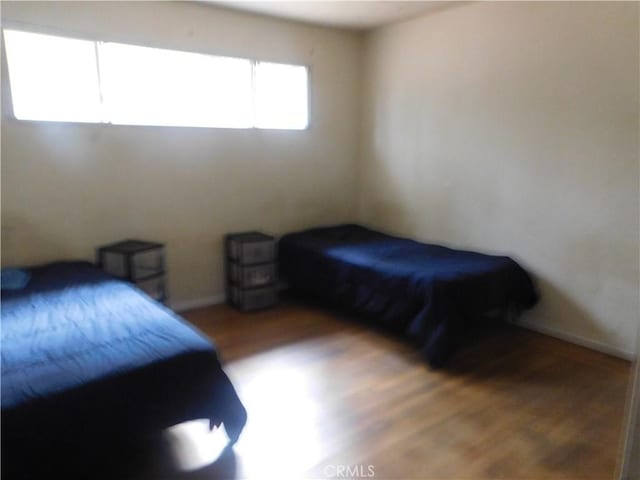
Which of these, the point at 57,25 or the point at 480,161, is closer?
the point at 57,25

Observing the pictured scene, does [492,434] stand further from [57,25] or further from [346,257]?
[57,25]

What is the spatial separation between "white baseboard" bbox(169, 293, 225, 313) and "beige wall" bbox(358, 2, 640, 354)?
1.82 m

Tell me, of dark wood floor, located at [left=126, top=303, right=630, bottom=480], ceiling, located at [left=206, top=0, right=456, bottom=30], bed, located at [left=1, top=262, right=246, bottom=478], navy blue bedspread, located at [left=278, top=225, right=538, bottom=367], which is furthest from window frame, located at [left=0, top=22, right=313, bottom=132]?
dark wood floor, located at [left=126, top=303, right=630, bottom=480]

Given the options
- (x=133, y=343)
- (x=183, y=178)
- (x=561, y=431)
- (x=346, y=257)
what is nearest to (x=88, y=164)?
(x=183, y=178)

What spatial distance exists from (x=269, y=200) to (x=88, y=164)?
148 cm

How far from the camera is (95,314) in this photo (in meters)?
2.17

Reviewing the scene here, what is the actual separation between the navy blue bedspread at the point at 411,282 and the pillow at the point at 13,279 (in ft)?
6.34

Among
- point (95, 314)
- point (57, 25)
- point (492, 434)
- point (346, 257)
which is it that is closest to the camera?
point (492, 434)

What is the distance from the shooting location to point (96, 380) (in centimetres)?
160

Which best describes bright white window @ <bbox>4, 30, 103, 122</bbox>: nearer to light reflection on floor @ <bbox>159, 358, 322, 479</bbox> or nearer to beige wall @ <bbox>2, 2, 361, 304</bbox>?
beige wall @ <bbox>2, 2, 361, 304</bbox>

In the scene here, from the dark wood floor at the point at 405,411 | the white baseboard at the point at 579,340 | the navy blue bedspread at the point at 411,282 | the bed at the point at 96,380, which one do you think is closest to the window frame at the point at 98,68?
the navy blue bedspread at the point at 411,282

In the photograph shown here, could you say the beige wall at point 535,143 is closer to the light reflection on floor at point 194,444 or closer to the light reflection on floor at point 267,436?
the light reflection on floor at point 267,436

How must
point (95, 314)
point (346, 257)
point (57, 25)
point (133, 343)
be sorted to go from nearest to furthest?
point (133, 343), point (95, 314), point (57, 25), point (346, 257)

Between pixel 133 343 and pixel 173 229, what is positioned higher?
pixel 173 229
